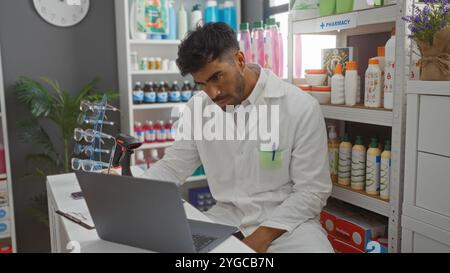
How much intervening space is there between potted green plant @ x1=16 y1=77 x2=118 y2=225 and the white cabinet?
80.9 inches

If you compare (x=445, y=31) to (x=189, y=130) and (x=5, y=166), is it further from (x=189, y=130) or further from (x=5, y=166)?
(x=5, y=166)

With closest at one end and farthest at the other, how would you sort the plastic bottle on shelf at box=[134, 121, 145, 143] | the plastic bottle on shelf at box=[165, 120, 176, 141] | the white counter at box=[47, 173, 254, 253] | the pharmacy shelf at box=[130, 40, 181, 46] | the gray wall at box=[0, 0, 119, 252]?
1. the white counter at box=[47, 173, 254, 253]
2. the gray wall at box=[0, 0, 119, 252]
3. the pharmacy shelf at box=[130, 40, 181, 46]
4. the plastic bottle on shelf at box=[134, 121, 145, 143]
5. the plastic bottle on shelf at box=[165, 120, 176, 141]

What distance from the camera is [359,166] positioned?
1763mm

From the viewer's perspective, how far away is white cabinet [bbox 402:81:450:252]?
4.23 feet

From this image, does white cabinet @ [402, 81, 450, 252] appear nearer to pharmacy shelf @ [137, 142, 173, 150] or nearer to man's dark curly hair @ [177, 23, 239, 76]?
man's dark curly hair @ [177, 23, 239, 76]

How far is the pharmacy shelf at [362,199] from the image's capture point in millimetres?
1621

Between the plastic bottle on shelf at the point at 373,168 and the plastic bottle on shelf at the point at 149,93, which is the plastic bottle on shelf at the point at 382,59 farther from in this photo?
the plastic bottle on shelf at the point at 149,93

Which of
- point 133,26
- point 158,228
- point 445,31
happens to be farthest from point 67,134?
point 445,31

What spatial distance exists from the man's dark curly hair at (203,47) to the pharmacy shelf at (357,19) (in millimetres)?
481

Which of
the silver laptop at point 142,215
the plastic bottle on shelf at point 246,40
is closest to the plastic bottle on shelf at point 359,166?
the silver laptop at point 142,215

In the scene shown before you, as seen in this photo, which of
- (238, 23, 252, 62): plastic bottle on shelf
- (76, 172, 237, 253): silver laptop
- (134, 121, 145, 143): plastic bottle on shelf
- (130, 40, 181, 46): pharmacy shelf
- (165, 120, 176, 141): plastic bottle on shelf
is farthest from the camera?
(165, 120, 176, 141): plastic bottle on shelf

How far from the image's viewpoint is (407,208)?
146 centimetres

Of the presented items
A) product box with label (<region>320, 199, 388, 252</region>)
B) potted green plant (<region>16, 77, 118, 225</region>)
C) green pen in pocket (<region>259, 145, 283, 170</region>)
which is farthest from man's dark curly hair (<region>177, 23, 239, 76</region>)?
potted green plant (<region>16, 77, 118, 225</region>)

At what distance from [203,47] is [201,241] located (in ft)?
2.30
